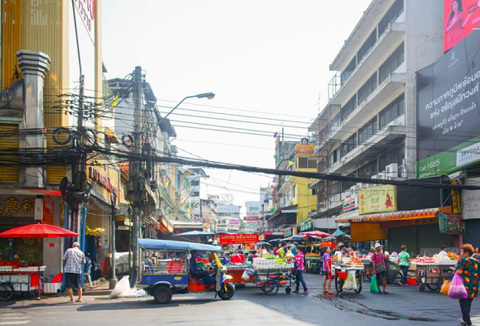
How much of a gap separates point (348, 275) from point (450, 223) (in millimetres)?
9347

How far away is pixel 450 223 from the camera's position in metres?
24.9

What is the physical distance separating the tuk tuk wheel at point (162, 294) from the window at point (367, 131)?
24916 millimetres

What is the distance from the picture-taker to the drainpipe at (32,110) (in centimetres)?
1788

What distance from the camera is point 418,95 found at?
99.5 ft

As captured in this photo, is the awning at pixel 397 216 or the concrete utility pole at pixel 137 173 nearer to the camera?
the concrete utility pole at pixel 137 173

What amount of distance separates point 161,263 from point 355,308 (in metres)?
5.97

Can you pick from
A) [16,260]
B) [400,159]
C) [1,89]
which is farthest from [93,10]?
[400,159]

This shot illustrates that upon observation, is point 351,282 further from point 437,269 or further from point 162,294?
point 162,294

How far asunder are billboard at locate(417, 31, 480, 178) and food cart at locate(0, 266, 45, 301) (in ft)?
60.7

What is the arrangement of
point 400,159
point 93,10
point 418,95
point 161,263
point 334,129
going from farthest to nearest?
point 334,129, point 400,159, point 418,95, point 93,10, point 161,263

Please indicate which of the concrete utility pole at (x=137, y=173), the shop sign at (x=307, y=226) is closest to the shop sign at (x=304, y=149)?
the shop sign at (x=307, y=226)

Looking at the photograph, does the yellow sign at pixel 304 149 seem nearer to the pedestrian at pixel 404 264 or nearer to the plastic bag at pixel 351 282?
the pedestrian at pixel 404 264

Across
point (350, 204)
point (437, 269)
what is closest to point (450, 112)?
point (437, 269)

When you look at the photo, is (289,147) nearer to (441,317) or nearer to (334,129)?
(334,129)
